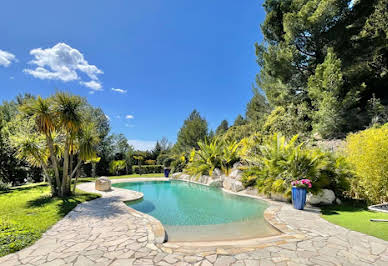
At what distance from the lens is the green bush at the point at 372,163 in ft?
13.8

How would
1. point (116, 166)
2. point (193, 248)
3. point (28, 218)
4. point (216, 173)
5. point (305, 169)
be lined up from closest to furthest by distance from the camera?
point (193, 248), point (28, 218), point (305, 169), point (216, 173), point (116, 166)

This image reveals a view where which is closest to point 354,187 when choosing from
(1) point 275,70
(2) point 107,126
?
(1) point 275,70

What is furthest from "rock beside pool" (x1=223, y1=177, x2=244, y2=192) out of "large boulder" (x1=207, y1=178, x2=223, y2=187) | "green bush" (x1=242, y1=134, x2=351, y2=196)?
"green bush" (x1=242, y1=134, x2=351, y2=196)

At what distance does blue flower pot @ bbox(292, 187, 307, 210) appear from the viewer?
4892 mm

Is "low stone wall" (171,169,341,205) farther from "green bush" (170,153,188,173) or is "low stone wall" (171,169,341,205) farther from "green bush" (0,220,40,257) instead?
"green bush" (0,220,40,257)

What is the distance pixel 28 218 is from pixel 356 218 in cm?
758

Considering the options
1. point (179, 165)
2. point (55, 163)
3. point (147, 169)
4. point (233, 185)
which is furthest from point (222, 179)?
point (147, 169)

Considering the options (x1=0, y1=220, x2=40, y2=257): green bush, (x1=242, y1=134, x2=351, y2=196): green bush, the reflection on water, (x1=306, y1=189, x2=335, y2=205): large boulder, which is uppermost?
(x1=242, y1=134, x2=351, y2=196): green bush

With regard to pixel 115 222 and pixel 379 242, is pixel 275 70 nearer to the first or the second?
pixel 379 242

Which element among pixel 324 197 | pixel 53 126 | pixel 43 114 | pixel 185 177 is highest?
pixel 43 114

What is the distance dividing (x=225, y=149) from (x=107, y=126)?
710 inches

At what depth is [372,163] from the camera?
14.1 feet

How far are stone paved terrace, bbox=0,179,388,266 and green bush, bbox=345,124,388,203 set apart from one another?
76.7 inches

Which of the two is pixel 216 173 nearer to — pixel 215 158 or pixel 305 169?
pixel 215 158
